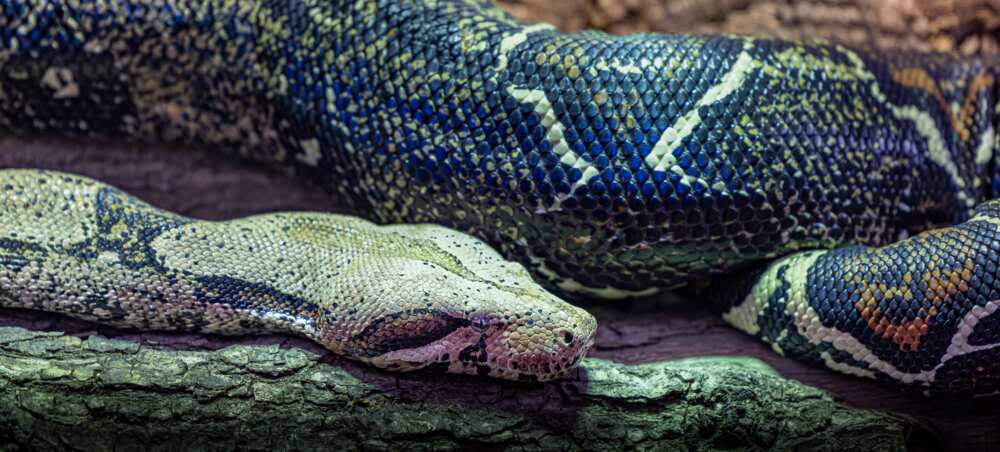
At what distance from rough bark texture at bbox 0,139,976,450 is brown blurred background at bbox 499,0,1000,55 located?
197 centimetres

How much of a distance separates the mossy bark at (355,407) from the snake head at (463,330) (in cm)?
8

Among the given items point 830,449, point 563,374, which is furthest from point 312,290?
point 830,449

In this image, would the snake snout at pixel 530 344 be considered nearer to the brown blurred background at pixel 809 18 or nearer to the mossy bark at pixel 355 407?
the mossy bark at pixel 355 407

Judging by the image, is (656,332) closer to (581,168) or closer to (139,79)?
(581,168)

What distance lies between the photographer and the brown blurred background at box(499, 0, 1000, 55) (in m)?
4.46

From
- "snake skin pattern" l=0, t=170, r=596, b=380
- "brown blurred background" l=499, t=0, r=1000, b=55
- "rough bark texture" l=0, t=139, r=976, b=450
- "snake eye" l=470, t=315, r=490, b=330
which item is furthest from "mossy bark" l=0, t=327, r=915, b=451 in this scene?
"brown blurred background" l=499, t=0, r=1000, b=55

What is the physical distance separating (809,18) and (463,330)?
288 centimetres

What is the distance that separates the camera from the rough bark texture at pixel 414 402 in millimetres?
2947

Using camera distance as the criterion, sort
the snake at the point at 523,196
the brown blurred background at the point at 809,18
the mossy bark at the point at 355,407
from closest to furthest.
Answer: the mossy bark at the point at 355,407 → the snake at the point at 523,196 → the brown blurred background at the point at 809,18

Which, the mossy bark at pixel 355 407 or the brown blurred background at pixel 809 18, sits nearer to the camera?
the mossy bark at pixel 355 407

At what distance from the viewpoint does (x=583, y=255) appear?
3.50m

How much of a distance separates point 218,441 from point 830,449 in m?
2.32

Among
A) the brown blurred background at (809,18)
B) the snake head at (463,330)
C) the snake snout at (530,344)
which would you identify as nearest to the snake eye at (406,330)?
the snake head at (463,330)

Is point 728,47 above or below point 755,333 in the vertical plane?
above
